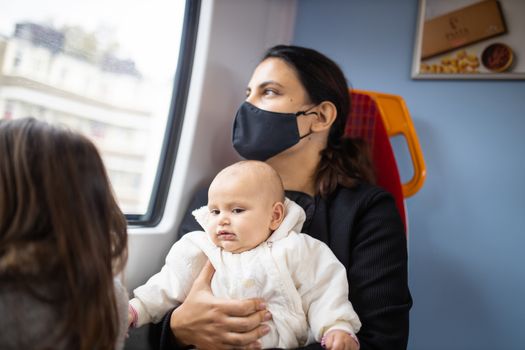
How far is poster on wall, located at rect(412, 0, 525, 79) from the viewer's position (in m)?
2.01

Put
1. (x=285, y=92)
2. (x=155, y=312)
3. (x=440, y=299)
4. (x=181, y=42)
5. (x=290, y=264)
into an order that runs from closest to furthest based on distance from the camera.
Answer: (x=290, y=264) → (x=155, y=312) → (x=285, y=92) → (x=181, y=42) → (x=440, y=299)

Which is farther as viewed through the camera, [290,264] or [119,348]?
[290,264]

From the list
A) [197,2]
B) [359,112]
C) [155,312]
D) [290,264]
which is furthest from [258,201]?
[197,2]

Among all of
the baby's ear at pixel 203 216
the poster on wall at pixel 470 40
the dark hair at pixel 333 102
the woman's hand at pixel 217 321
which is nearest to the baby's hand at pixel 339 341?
the woman's hand at pixel 217 321

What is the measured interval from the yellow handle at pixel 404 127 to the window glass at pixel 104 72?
3.31ft

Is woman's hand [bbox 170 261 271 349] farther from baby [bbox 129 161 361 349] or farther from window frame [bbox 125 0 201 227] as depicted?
window frame [bbox 125 0 201 227]

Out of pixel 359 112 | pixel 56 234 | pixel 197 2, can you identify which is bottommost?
pixel 56 234

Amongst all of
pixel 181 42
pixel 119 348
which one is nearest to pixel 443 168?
pixel 181 42

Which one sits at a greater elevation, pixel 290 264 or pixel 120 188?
pixel 120 188

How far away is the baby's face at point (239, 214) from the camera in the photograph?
4.41 ft

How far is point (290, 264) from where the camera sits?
1.31m

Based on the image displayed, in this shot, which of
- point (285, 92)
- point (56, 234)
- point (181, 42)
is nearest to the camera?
point (56, 234)

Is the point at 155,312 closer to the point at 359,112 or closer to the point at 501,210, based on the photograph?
the point at 359,112

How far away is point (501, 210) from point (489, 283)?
14.0 inches
